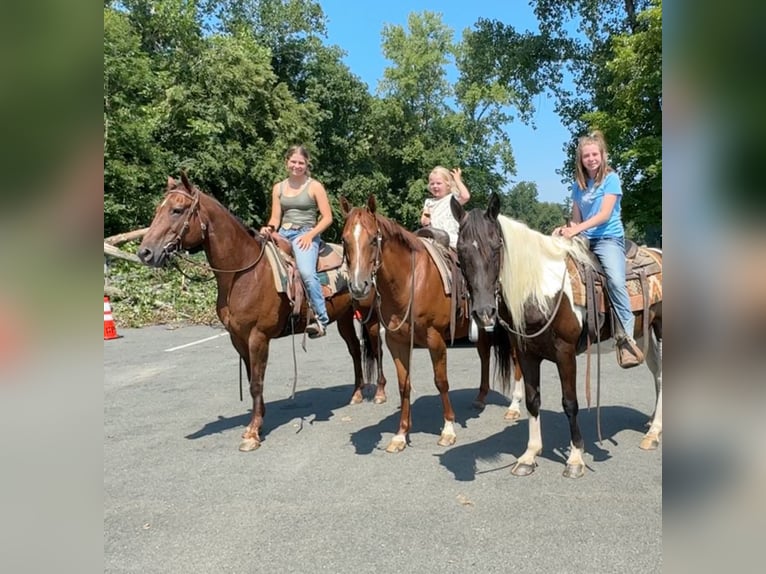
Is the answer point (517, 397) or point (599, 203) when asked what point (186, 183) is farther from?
point (517, 397)

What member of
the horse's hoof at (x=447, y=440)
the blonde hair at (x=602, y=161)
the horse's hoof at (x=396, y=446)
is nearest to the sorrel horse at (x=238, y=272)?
the horse's hoof at (x=396, y=446)

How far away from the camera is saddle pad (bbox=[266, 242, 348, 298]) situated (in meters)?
5.43

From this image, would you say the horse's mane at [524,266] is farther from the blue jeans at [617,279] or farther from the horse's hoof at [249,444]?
the horse's hoof at [249,444]

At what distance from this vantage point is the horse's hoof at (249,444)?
5137 mm

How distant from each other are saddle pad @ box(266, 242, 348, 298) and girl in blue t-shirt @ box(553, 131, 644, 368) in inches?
87.6

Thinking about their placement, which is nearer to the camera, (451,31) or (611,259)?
(611,259)

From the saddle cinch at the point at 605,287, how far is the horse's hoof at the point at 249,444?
10.6ft

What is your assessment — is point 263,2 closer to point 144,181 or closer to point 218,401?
point 144,181

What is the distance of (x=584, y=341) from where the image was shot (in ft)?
14.7

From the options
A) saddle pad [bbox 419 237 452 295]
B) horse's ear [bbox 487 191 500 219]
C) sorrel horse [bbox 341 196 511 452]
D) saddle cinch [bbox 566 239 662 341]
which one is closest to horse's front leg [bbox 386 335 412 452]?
sorrel horse [bbox 341 196 511 452]

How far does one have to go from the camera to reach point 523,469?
14.4ft

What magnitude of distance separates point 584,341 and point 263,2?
1587 inches
